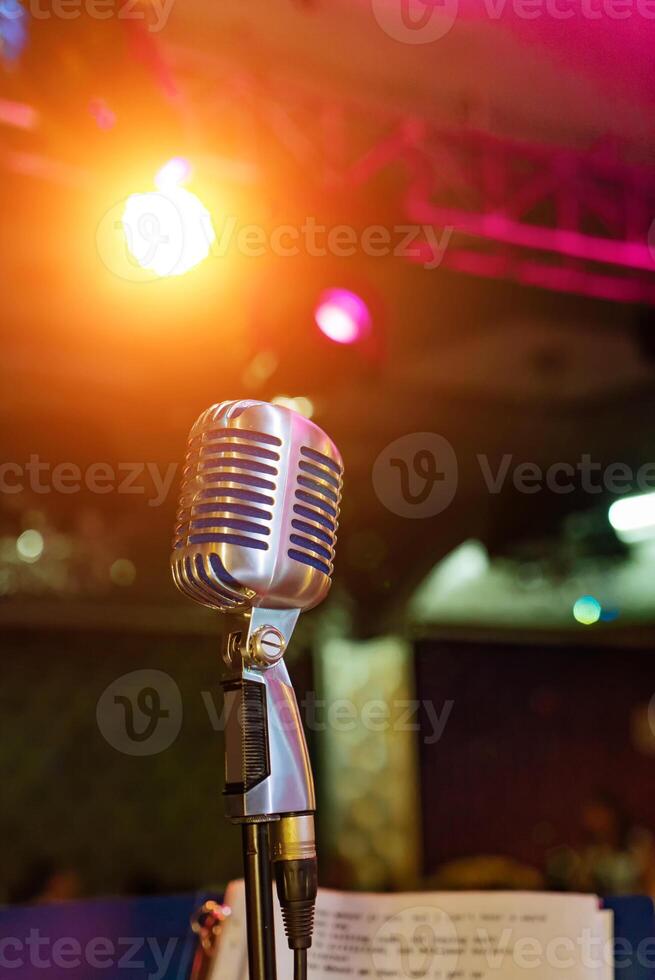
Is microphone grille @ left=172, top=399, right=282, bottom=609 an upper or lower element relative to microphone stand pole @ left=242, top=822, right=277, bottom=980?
upper

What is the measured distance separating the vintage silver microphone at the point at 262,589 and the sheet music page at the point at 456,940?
5.5 inches

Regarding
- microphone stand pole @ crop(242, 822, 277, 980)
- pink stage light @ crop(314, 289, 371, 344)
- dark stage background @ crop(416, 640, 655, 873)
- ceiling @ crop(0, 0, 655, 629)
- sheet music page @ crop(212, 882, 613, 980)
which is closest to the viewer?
microphone stand pole @ crop(242, 822, 277, 980)

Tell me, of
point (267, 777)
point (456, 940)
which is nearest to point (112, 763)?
point (456, 940)

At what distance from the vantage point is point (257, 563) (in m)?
0.76

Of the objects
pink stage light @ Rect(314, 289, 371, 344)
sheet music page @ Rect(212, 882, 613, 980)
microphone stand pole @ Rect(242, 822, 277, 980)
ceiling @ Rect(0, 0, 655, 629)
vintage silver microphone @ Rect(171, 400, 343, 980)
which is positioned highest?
ceiling @ Rect(0, 0, 655, 629)

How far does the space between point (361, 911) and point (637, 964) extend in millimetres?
240

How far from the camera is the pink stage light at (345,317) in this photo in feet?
9.70

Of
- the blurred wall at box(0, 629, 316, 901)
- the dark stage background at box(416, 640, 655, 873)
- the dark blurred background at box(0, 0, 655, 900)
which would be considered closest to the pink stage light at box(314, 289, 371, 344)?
the dark blurred background at box(0, 0, 655, 900)

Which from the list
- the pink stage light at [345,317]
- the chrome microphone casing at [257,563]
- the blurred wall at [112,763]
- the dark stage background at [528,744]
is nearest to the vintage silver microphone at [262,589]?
the chrome microphone casing at [257,563]

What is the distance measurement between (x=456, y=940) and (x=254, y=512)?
0.41 m

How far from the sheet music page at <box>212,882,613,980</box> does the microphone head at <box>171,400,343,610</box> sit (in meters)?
0.31

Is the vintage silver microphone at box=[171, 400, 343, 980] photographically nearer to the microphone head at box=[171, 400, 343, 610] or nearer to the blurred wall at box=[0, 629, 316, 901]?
the microphone head at box=[171, 400, 343, 610]

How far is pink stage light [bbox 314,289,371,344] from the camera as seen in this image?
9.70 feet

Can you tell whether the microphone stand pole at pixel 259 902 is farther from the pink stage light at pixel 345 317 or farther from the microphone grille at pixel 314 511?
the pink stage light at pixel 345 317
